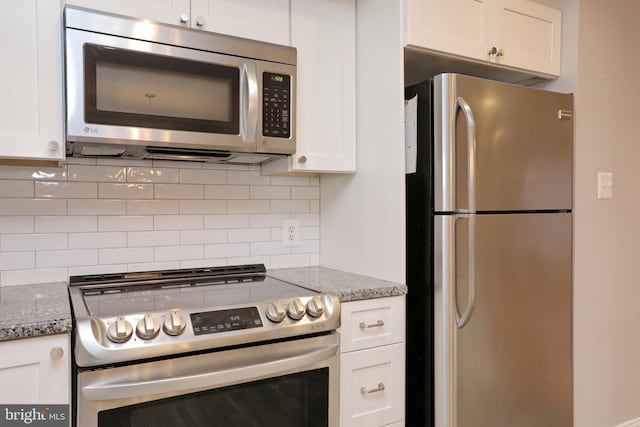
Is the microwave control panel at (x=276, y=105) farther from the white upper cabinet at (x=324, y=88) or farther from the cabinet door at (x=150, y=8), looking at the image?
the cabinet door at (x=150, y=8)

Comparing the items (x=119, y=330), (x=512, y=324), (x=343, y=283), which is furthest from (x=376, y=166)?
(x=119, y=330)

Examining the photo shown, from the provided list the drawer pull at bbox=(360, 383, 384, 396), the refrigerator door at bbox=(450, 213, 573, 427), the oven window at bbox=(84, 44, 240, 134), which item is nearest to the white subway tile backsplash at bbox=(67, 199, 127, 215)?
the oven window at bbox=(84, 44, 240, 134)

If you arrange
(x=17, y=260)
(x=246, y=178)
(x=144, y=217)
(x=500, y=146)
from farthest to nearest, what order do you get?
1. (x=246, y=178)
2. (x=144, y=217)
3. (x=500, y=146)
4. (x=17, y=260)

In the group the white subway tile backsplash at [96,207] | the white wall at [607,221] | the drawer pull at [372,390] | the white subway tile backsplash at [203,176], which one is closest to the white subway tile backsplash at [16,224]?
the white subway tile backsplash at [96,207]

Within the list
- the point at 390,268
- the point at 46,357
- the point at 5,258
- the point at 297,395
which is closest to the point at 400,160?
the point at 390,268

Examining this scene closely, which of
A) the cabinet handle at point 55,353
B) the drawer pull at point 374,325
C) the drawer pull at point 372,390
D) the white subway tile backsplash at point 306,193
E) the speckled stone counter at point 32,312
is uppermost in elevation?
the white subway tile backsplash at point 306,193

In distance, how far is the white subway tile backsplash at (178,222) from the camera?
1894mm

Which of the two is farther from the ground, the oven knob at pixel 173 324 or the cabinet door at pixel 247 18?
the cabinet door at pixel 247 18

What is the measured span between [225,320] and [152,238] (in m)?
0.70

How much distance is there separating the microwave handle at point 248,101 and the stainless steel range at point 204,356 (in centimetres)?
60

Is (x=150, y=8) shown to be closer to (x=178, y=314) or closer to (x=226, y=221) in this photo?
(x=226, y=221)

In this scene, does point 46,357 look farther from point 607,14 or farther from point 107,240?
point 607,14

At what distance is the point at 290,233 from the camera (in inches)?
86.1

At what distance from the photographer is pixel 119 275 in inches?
70.4
